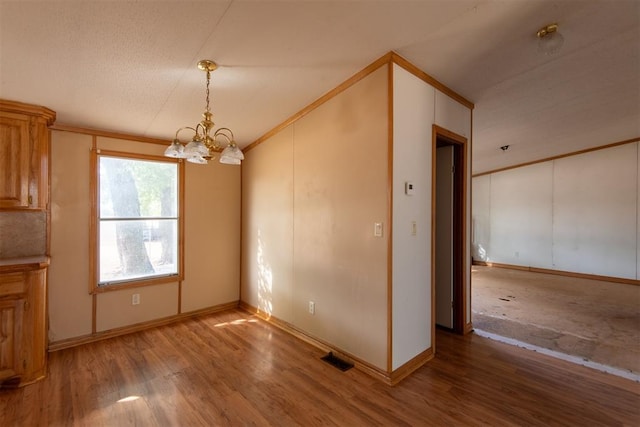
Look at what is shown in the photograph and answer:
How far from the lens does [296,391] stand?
230 centimetres

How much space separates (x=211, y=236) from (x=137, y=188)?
111 cm

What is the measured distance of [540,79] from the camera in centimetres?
295

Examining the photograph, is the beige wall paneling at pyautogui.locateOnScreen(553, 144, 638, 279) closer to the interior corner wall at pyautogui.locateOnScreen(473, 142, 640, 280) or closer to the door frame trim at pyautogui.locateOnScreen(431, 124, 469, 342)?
the interior corner wall at pyautogui.locateOnScreen(473, 142, 640, 280)

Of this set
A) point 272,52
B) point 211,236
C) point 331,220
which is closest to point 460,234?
point 331,220

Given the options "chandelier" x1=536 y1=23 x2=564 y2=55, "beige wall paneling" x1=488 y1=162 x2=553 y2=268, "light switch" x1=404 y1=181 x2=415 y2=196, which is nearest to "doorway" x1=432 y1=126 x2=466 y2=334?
"light switch" x1=404 y1=181 x2=415 y2=196

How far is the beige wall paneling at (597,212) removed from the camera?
5891 millimetres

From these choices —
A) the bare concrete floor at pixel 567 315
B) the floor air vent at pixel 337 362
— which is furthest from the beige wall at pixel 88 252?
the bare concrete floor at pixel 567 315

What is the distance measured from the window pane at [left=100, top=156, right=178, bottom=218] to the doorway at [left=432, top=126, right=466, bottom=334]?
3379 mm

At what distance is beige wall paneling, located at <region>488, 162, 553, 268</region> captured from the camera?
6.88m

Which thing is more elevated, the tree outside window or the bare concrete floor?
the tree outside window

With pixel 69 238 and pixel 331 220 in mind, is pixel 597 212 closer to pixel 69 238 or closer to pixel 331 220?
pixel 331 220

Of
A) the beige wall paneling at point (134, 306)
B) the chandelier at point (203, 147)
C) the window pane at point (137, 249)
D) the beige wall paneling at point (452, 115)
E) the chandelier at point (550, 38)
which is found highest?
the chandelier at point (550, 38)

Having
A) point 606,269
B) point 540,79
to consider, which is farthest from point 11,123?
point 606,269

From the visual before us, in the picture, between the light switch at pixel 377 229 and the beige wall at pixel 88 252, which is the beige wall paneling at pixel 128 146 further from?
the light switch at pixel 377 229
